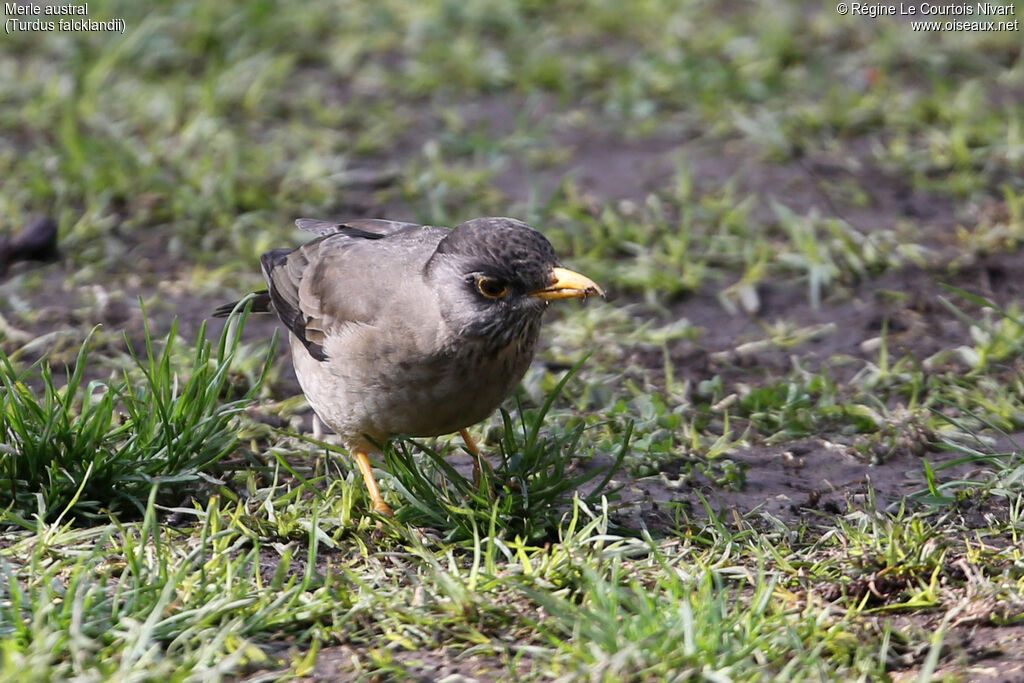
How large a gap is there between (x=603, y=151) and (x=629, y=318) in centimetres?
233

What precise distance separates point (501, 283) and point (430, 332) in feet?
1.09

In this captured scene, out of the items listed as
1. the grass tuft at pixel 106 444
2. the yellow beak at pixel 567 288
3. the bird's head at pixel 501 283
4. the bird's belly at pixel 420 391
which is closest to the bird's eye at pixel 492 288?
the bird's head at pixel 501 283

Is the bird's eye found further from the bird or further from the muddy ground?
the muddy ground

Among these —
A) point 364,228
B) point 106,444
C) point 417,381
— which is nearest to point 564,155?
point 364,228

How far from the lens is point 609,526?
4.91m

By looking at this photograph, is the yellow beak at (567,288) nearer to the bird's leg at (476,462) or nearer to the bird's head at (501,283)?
the bird's head at (501,283)

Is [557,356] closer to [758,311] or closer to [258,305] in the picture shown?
[758,311]

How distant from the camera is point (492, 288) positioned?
4.77 m

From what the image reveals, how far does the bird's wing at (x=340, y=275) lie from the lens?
5.20 m

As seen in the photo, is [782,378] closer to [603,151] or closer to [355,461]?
[355,461]

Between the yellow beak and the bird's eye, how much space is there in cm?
11

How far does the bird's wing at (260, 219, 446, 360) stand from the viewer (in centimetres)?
520

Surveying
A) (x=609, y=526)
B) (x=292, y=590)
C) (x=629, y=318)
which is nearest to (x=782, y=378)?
(x=629, y=318)

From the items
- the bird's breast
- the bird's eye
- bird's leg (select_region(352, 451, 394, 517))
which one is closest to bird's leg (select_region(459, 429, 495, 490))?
the bird's breast
